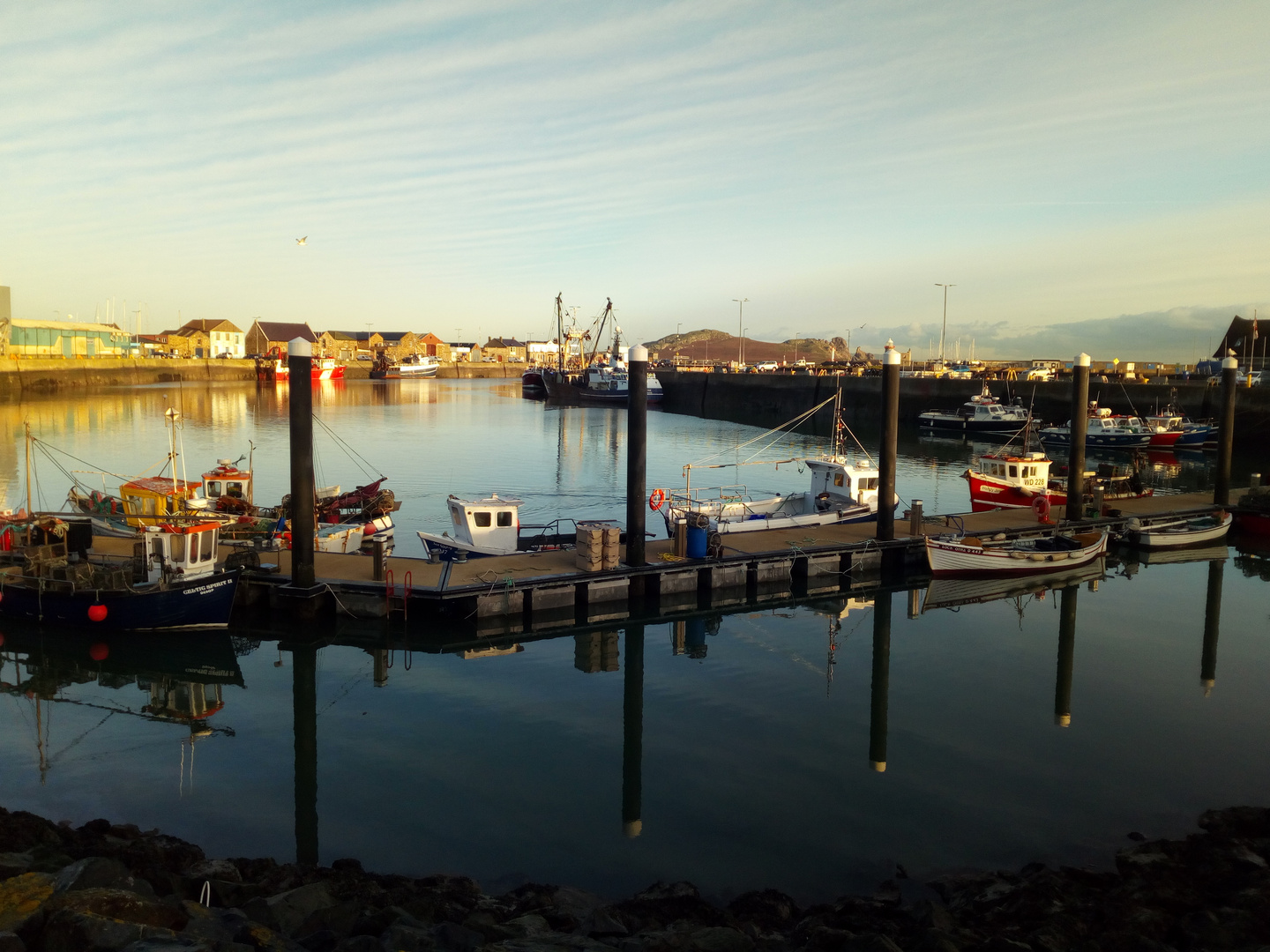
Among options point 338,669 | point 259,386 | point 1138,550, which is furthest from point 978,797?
point 259,386

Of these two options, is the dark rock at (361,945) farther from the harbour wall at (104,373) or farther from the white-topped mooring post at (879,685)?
the harbour wall at (104,373)

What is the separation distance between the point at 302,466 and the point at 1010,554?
70.1 ft

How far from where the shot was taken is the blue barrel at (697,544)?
25.3 meters

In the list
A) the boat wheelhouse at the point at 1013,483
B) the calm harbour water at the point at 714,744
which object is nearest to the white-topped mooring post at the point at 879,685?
the calm harbour water at the point at 714,744

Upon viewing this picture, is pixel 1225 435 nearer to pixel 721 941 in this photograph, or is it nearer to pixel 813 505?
pixel 813 505

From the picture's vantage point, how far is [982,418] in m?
80.7

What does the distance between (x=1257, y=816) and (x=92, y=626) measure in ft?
78.6

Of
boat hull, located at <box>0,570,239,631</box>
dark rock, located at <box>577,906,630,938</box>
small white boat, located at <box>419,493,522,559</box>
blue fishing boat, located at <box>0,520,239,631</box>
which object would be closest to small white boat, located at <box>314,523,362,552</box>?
small white boat, located at <box>419,493,522,559</box>

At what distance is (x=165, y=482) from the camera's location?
2905 centimetres

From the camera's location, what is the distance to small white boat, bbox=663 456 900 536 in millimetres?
30734

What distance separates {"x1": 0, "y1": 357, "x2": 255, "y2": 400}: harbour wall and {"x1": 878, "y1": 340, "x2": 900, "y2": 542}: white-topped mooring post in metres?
115

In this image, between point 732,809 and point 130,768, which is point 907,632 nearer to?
point 732,809

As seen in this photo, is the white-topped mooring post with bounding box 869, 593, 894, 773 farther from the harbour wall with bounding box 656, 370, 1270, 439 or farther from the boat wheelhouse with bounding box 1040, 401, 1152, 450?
the boat wheelhouse with bounding box 1040, 401, 1152, 450

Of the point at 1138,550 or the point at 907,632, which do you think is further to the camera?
the point at 1138,550
